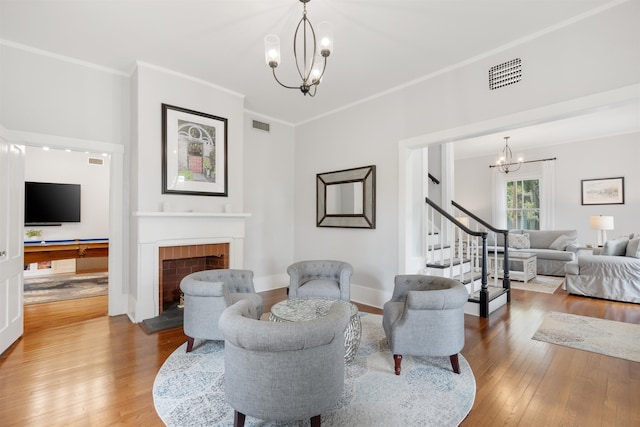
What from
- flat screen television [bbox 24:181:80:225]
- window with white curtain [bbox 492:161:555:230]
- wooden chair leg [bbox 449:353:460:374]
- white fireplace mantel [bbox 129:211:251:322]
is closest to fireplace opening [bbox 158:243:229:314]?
white fireplace mantel [bbox 129:211:251:322]

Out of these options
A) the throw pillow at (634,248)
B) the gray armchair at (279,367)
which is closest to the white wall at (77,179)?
the gray armchair at (279,367)

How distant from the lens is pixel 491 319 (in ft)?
12.5

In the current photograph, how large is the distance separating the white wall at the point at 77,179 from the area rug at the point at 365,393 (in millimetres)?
5541

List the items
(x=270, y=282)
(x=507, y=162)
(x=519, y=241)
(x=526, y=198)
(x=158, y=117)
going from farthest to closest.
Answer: (x=507, y=162) → (x=526, y=198) → (x=519, y=241) → (x=270, y=282) → (x=158, y=117)

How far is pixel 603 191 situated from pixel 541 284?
307cm

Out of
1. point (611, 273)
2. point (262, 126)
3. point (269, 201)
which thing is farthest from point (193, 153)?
point (611, 273)

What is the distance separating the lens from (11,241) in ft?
9.91

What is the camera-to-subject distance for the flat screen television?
6.18m

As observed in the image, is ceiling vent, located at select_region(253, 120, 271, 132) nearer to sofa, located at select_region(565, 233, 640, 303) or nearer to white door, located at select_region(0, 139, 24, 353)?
white door, located at select_region(0, 139, 24, 353)

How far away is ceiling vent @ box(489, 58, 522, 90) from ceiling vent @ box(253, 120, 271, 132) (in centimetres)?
351

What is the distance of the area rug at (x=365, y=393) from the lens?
6.30 feet

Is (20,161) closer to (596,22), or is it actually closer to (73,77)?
(73,77)

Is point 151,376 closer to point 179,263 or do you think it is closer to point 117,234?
point 179,263

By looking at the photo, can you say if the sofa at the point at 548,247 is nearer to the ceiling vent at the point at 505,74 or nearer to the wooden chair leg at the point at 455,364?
the ceiling vent at the point at 505,74
